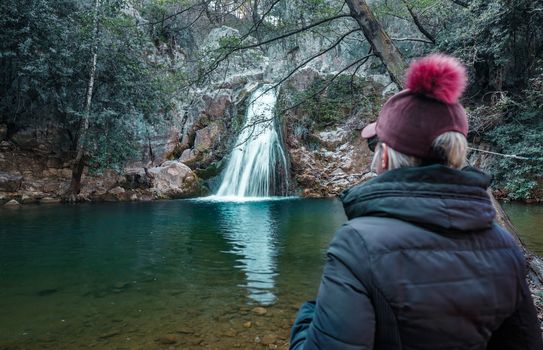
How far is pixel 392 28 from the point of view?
23.7m

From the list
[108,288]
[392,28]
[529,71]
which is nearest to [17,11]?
[108,288]

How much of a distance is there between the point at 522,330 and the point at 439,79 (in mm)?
867

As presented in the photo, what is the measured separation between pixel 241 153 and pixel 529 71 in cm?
1282

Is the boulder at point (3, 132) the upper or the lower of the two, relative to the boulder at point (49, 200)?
upper

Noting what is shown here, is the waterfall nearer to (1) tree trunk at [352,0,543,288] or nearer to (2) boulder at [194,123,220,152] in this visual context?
(2) boulder at [194,123,220,152]

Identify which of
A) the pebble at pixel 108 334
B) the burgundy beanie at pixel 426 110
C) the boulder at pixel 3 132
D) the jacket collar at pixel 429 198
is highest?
the boulder at pixel 3 132

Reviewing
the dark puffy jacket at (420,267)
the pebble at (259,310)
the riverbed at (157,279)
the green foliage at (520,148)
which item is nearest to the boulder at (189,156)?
the riverbed at (157,279)

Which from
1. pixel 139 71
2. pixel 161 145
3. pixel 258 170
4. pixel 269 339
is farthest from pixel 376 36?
pixel 161 145

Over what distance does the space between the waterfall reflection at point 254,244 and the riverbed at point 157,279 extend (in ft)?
0.09

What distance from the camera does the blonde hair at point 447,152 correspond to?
1.13 m

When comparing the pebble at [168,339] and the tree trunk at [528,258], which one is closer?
the pebble at [168,339]

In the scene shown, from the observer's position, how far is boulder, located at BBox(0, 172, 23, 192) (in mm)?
15055

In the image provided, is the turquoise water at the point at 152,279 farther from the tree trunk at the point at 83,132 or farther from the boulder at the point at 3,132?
the boulder at the point at 3,132

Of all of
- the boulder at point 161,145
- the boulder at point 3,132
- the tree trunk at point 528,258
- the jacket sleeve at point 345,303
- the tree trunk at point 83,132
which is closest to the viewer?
the jacket sleeve at point 345,303
